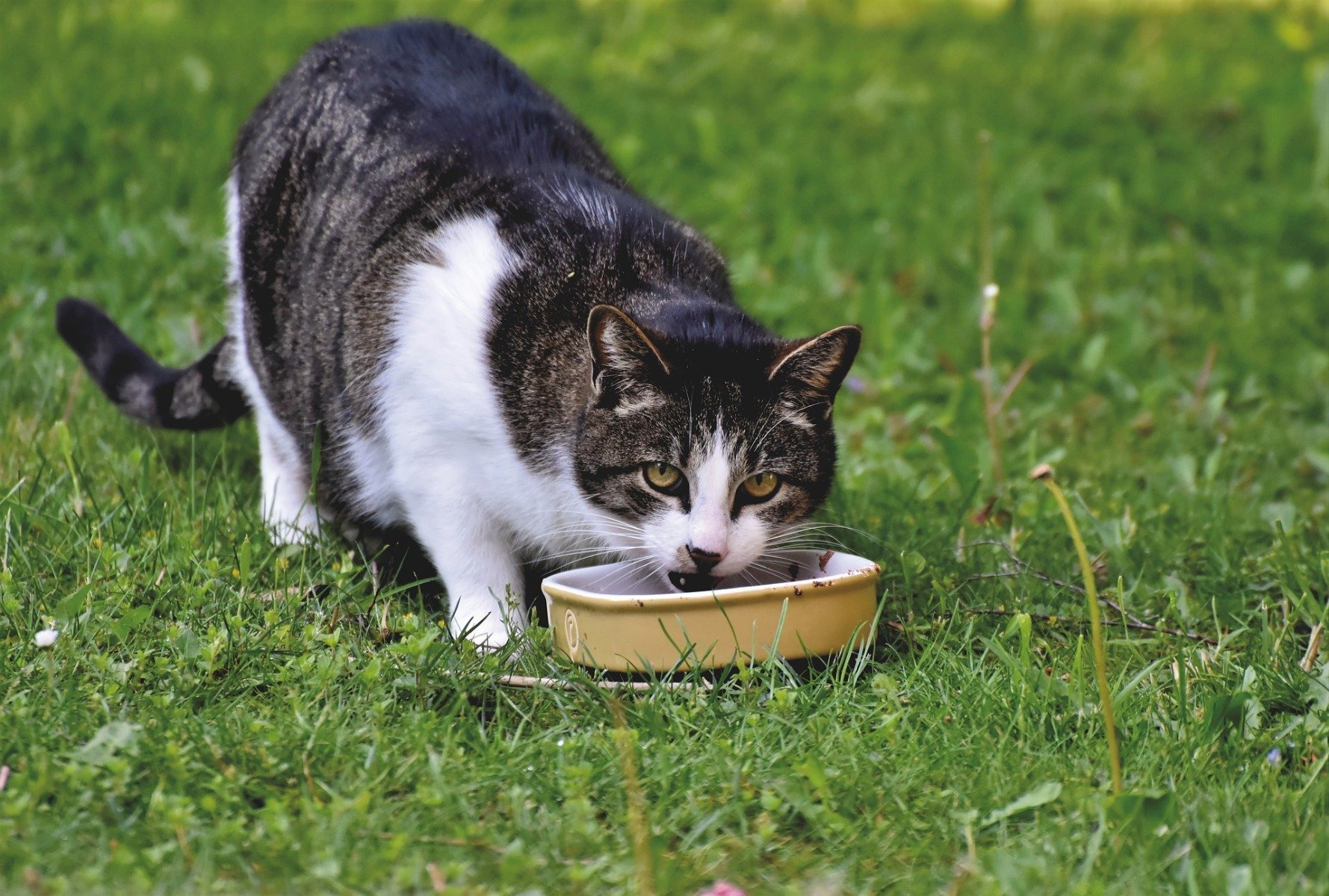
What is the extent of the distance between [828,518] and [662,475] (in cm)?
64

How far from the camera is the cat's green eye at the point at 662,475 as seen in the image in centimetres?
279

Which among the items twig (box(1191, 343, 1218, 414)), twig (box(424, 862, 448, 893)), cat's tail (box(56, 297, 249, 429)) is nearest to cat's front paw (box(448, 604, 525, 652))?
twig (box(424, 862, 448, 893))

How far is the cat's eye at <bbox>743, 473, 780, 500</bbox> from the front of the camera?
281cm

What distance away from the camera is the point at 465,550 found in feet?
9.78

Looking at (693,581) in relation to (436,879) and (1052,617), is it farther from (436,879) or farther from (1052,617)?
(436,879)

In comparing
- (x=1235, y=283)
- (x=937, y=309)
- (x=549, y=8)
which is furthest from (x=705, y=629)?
(x=549, y=8)

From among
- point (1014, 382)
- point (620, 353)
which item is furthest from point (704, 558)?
point (1014, 382)

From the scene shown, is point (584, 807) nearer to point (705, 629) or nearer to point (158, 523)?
point (705, 629)

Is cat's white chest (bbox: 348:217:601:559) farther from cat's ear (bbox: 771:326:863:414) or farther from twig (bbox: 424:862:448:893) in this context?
twig (bbox: 424:862:448:893)

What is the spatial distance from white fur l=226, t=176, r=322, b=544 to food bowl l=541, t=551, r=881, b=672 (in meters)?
0.94

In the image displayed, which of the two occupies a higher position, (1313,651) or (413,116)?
(413,116)

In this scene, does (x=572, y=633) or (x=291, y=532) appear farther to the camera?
(x=291, y=532)

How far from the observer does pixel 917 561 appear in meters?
3.05

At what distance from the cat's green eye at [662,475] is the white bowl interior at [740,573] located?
167mm
